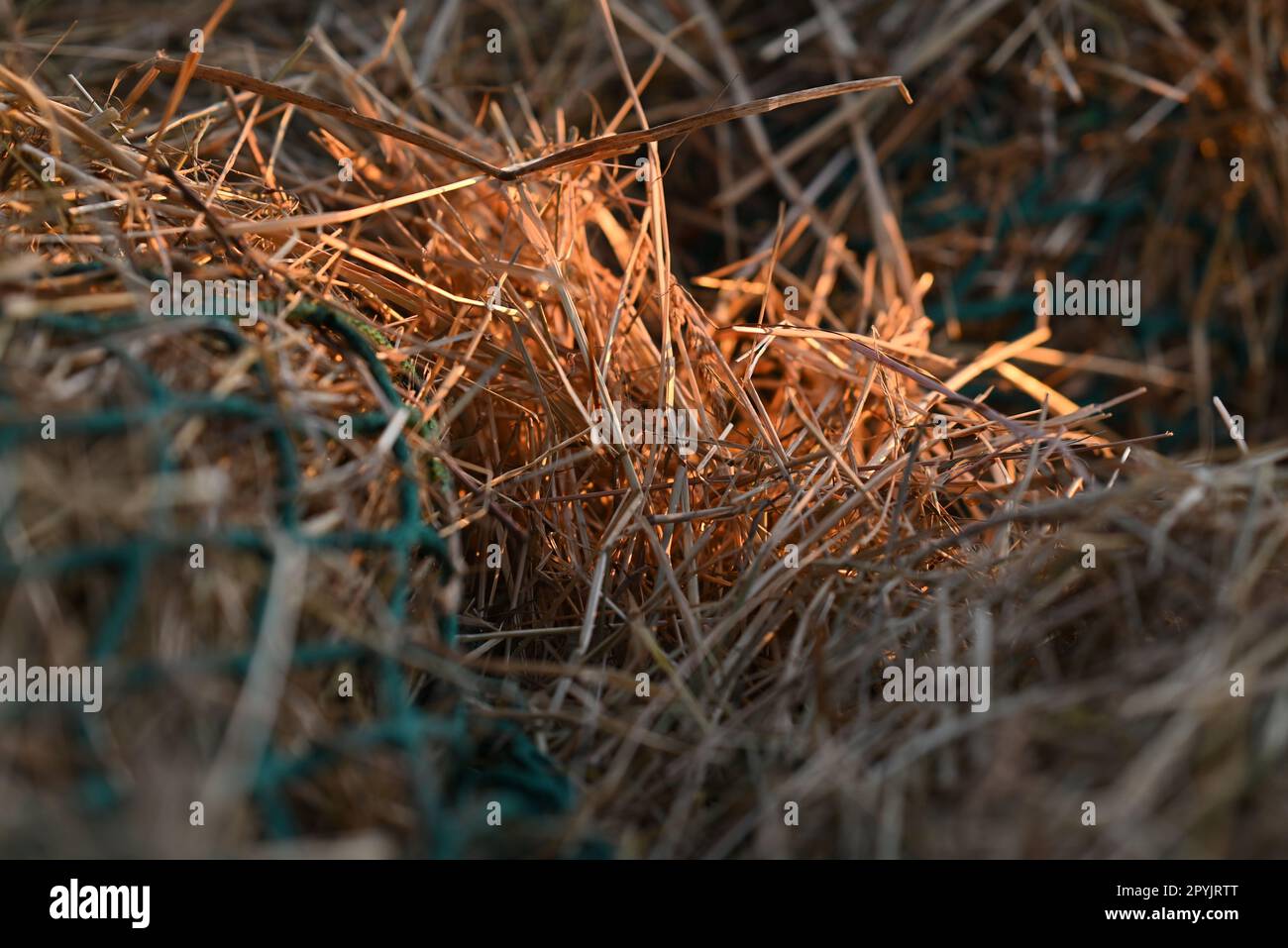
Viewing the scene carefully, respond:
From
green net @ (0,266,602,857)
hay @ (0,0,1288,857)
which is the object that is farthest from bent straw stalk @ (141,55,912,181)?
green net @ (0,266,602,857)

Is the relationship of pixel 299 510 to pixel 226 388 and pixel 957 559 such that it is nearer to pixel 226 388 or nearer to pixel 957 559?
pixel 226 388

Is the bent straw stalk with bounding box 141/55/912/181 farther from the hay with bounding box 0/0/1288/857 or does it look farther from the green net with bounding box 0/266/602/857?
the green net with bounding box 0/266/602/857

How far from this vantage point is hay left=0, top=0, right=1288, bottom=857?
29.0 inches

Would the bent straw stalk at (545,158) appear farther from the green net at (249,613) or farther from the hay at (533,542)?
the green net at (249,613)

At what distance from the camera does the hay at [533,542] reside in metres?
0.74

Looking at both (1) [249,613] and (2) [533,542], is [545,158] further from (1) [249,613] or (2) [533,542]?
(1) [249,613]

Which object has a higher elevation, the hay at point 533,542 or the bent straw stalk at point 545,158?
the bent straw stalk at point 545,158

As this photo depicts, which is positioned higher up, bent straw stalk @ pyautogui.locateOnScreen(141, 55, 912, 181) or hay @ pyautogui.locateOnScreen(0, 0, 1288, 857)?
bent straw stalk @ pyautogui.locateOnScreen(141, 55, 912, 181)

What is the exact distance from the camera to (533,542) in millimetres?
1192

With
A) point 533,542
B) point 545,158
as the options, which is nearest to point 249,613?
point 533,542

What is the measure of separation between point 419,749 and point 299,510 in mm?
206

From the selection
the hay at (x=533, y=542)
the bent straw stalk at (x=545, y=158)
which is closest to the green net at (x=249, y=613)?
the hay at (x=533, y=542)

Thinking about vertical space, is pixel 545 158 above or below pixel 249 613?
above
